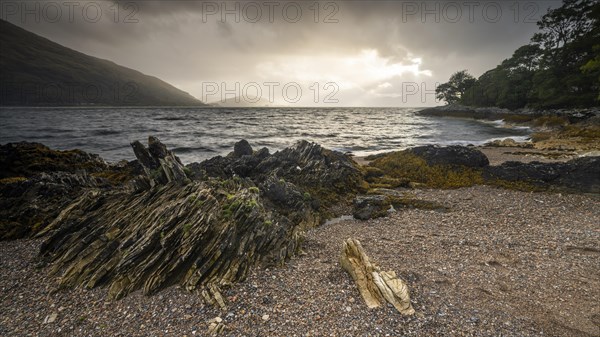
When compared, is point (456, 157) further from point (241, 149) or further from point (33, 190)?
point (33, 190)

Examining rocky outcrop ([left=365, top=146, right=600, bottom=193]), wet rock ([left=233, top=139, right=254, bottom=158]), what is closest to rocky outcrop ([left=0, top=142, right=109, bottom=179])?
wet rock ([left=233, top=139, right=254, bottom=158])

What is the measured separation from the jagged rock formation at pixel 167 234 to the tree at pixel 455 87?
14441 centimetres

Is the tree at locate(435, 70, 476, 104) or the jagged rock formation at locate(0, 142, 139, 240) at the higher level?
the tree at locate(435, 70, 476, 104)

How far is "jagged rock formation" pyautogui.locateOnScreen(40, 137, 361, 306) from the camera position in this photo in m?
8.50

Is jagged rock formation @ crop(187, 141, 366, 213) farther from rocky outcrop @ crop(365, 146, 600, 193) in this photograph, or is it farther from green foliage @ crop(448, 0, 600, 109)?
green foliage @ crop(448, 0, 600, 109)

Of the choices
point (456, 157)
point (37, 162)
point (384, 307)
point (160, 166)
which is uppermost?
point (456, 157)

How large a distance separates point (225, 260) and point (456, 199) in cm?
1426

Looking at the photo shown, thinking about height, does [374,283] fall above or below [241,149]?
below

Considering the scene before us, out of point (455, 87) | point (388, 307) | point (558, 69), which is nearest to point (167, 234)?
point (388, 307)

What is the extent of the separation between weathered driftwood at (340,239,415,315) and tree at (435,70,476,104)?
14428 cm

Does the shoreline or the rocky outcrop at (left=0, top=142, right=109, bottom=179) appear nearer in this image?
the shoreline

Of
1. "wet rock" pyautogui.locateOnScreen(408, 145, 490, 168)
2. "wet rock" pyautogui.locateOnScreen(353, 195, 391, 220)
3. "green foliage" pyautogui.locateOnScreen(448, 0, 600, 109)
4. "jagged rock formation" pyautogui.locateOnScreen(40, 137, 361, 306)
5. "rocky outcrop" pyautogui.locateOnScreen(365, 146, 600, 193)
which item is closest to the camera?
"jagged rock formation" pyautogui.locateOnScreen(40, 137, 361, 306)

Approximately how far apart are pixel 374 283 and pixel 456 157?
59.4ft

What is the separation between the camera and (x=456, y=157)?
21.9 meters
